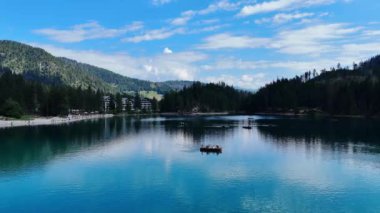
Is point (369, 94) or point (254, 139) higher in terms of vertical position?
point (369, 94)

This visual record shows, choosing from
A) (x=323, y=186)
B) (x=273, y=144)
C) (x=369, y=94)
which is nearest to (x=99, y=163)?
(x=323, y=186)

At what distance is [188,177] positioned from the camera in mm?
53938

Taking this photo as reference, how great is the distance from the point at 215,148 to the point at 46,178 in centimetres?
3520

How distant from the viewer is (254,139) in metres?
Result: 104

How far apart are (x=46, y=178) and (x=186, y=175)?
19081mm

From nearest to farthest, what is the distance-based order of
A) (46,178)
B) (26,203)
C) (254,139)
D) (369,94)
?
(26,203) < (46,178) < (254,139) < (369,94)

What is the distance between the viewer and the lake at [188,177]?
133 feet

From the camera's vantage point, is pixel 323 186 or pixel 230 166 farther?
pixel 230 166

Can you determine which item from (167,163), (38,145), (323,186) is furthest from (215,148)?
(38,145)

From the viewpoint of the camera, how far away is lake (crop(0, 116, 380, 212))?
40688mm

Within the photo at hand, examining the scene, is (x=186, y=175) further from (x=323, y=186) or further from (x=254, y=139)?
(x=254, y=139)

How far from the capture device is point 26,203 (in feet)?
137

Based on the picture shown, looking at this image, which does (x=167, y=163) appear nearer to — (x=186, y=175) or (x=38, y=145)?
(x=186, y=175)

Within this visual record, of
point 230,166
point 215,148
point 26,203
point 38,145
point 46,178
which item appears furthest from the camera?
point 38,145
